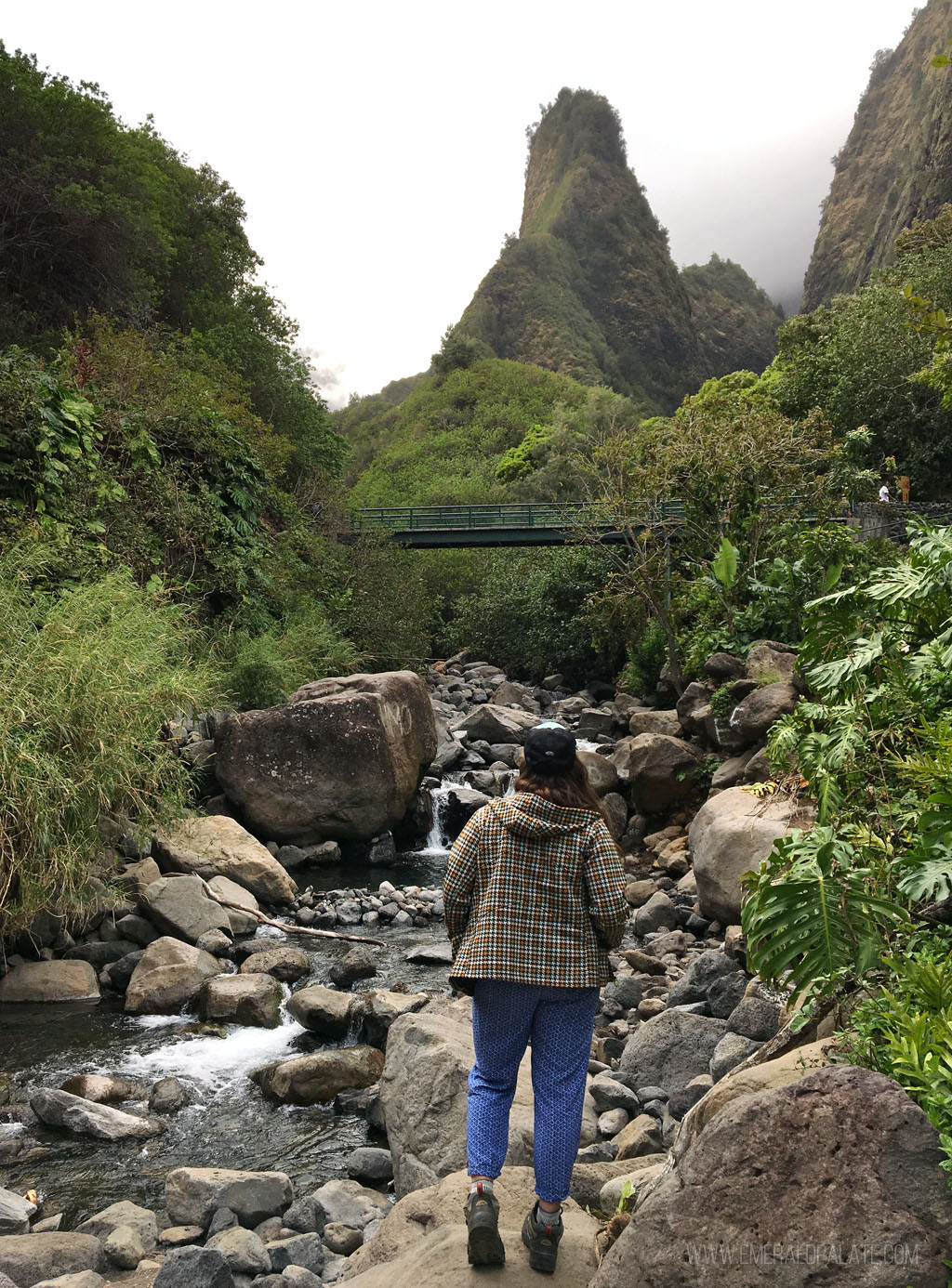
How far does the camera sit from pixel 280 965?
27.8 feet

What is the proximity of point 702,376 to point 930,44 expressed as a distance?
37087mm

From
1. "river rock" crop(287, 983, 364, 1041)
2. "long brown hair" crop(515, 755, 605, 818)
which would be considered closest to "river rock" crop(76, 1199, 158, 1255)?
"river rock" crop(287, 983, 364, 1041)

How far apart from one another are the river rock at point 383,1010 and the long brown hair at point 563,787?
4.09 m

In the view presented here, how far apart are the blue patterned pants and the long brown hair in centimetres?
64

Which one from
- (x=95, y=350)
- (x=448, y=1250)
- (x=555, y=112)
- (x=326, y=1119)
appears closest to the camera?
(x=448, y=1250)

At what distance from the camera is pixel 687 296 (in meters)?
108

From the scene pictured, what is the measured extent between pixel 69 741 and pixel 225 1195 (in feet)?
13.1

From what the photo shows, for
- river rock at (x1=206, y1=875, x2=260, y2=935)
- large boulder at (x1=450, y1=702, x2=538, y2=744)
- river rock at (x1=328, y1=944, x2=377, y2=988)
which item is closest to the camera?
river rock at (x1=328, y1=944, x2=377, y2=988)

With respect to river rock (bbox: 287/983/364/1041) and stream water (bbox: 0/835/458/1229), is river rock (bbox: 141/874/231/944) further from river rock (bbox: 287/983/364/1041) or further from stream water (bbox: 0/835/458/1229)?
river rock (bbox: 287/983/364/1041)

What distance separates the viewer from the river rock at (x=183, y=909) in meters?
8.80

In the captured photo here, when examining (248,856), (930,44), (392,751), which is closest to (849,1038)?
(248,856)

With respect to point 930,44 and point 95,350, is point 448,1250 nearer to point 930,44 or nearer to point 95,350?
point 95,350

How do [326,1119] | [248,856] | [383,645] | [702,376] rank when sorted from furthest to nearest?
[702,376]
[383,645]
[248,856]
[326,1119]

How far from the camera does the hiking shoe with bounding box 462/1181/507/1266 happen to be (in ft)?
10.3
